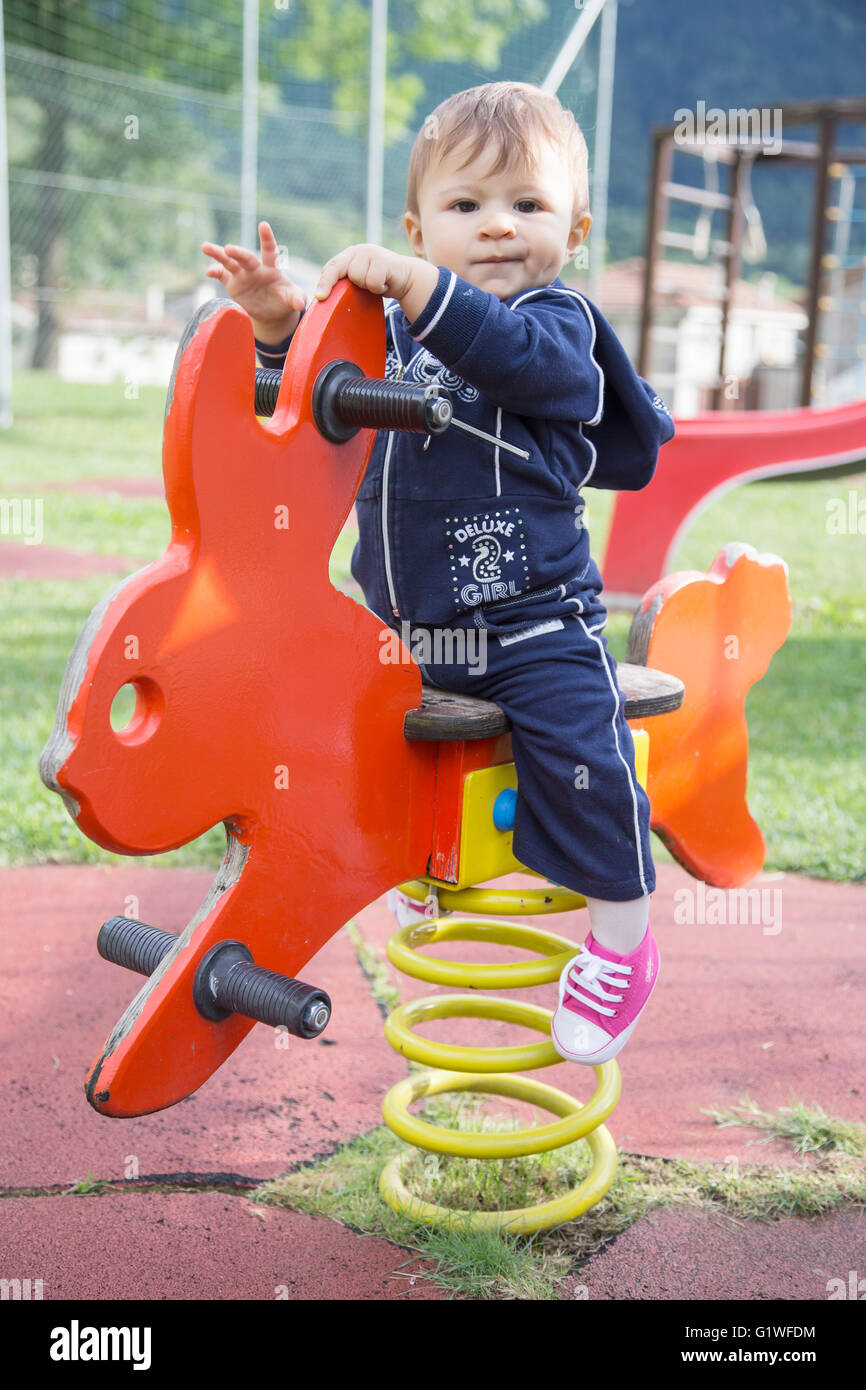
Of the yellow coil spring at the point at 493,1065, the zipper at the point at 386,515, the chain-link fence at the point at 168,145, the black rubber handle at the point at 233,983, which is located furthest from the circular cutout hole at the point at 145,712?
the chain-link fence at the point at 168,145

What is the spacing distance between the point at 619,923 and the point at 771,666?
3.86 metres

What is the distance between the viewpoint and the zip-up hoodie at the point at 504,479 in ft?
5.55

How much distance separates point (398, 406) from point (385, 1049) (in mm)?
1412

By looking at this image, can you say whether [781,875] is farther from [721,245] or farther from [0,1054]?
[721,245]

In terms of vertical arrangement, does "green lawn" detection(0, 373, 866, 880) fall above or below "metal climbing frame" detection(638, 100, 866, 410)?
below

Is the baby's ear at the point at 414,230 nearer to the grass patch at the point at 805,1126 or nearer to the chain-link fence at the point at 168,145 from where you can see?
the grass patch at the point at 805,1126

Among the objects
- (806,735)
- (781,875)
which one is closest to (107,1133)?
(781,875)

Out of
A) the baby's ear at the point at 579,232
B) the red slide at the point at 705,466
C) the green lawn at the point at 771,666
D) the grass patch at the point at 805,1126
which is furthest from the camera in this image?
the red slide at the point at 705,466

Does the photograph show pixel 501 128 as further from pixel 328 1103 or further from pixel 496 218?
pixel 328 1103

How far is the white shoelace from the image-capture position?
5.85ft

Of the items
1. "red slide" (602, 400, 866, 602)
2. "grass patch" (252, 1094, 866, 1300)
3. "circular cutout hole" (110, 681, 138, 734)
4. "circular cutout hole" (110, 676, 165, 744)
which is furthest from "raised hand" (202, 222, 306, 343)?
"red slide" (602, 400, 866, 602)

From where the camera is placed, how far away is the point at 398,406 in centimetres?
145

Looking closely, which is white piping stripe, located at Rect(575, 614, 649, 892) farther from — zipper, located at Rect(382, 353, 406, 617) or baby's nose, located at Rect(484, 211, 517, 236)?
baby's nose, located at Rect(484, 211, 517, 236)

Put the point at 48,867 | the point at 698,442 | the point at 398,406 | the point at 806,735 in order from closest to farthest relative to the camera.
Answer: the point at 398,406 → the point at 48,867 → the point at 806,735 → the point at 698,442
